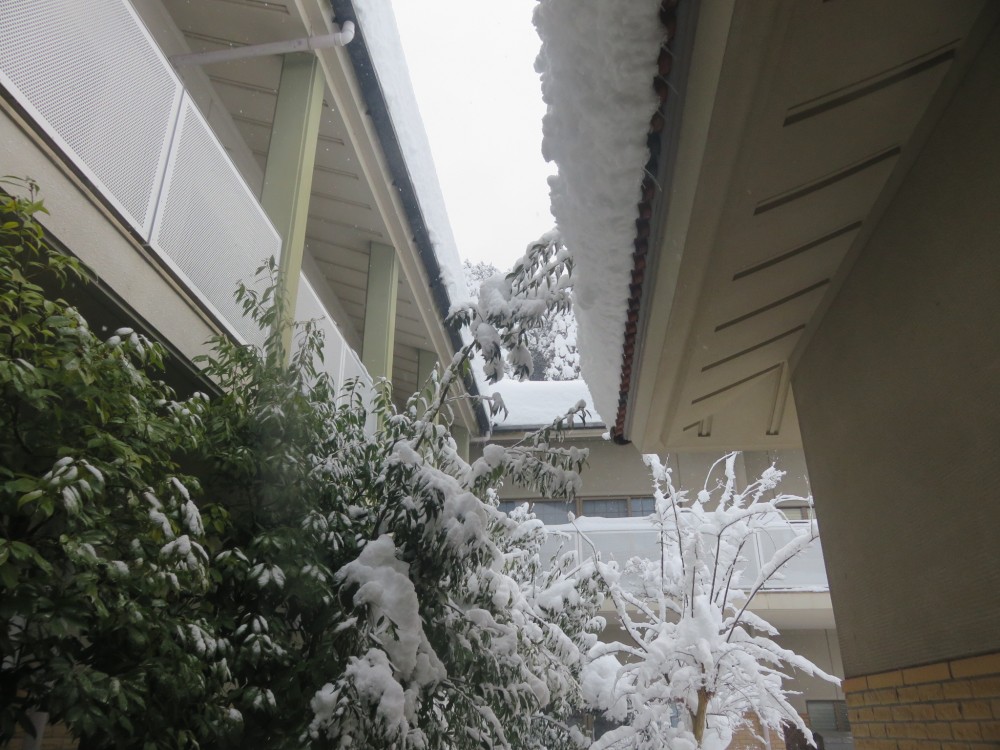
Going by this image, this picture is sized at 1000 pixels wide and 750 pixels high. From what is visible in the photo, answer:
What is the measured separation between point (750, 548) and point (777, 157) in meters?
11.9

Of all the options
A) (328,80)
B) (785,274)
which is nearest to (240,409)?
(785,274)

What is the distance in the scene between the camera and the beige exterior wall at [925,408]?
2754 millimetres

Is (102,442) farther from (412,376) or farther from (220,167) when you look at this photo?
(412,376)

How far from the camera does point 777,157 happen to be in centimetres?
283

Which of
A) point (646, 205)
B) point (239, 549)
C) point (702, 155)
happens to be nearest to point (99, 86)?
point (239, 549)

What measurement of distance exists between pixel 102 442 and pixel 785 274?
2.99 meters

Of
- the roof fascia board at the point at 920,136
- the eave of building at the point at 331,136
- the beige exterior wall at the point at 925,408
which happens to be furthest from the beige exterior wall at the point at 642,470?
the roof fascia board at the point at 920,136

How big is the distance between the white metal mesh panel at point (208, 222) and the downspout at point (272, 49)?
1.64m

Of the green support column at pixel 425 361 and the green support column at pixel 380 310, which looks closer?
the green support column at pixel 380 310

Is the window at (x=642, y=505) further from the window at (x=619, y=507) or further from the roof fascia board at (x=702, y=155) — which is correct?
the roof fascia board at (x=702, y=155)

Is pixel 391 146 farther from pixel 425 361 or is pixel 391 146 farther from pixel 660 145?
pixel 660 145

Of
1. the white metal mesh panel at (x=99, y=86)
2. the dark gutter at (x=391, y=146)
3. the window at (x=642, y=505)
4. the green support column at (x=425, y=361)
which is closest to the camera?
the white metal mesh panel at (x=99, y=86)

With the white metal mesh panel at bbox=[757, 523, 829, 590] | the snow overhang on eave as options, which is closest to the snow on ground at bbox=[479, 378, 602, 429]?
the white metal mesh panel at bbox=[757, 523, 829, 590]

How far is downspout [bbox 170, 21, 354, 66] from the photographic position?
21.0 feet
